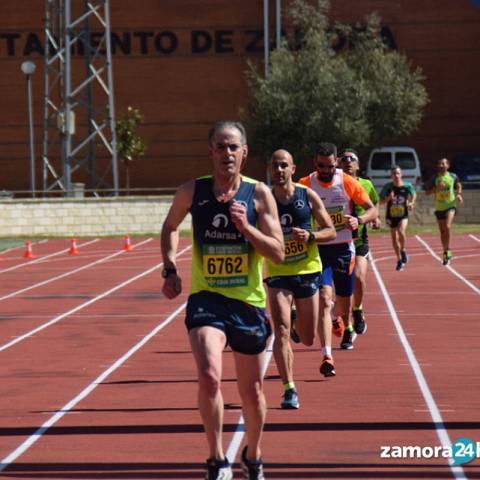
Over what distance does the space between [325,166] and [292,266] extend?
1935mm

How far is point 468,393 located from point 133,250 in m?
22.8

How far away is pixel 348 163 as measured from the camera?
48.2ft

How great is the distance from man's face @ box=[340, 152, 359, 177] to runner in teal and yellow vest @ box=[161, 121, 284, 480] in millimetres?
6956

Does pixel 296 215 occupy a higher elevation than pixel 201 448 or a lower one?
higher

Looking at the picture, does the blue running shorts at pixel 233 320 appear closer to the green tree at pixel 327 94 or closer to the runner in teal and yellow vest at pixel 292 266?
the runner in teal and yellow vest at pixel 292 266

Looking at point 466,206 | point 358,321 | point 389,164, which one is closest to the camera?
point 358,321

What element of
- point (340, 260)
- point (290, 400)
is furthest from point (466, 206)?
point (290, 400)

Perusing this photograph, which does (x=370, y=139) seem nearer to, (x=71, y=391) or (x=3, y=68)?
(x=3, y=68)

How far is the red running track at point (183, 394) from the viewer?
8.52 m

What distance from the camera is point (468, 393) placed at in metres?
11.3

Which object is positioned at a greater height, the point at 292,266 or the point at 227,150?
the point at 227,150

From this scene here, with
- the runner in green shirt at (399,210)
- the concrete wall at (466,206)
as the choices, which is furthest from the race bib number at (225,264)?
the concrete wall at (466,206)

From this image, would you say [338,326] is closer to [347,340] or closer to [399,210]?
[347,340]

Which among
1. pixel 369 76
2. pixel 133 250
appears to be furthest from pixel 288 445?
pixel 369 76
